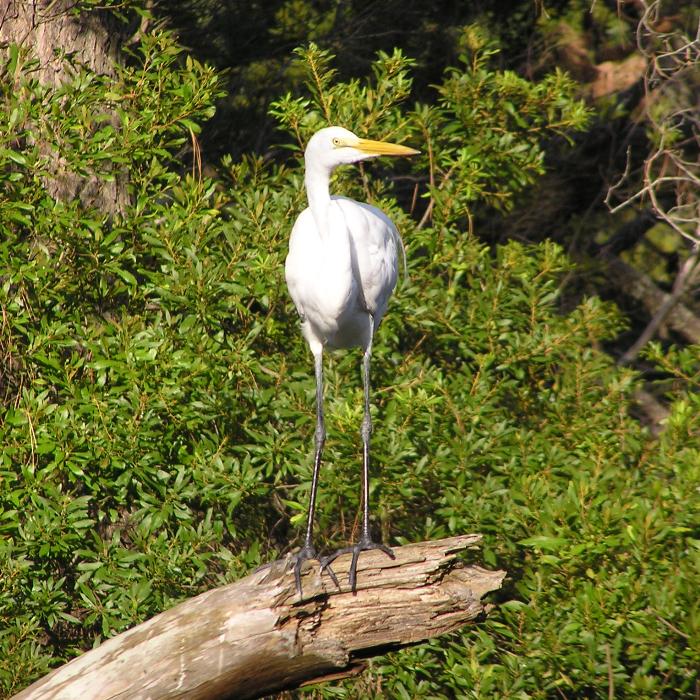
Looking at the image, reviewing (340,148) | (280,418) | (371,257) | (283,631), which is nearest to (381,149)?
(340,148)

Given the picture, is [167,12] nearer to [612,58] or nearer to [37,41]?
[37,41]

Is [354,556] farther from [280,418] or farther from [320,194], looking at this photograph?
[280,418]

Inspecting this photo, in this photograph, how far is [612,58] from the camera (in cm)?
783

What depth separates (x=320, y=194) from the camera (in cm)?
411

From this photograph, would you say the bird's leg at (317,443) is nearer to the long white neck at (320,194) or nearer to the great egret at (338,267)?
the great egret at (338,267)

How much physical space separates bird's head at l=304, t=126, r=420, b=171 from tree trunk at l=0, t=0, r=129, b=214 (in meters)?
1.22

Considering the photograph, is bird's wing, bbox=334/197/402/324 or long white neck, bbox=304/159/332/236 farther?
bird's wing, bbox=334/197/402/324

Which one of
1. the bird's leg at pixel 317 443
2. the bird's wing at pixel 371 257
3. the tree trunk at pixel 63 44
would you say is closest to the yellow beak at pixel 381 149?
the bird's wing at pixel 371 257

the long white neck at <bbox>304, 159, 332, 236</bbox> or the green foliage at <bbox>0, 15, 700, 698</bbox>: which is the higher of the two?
the long white neck at <bbox>304, 159, 332, 236</bbox>

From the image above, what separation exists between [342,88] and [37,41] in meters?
1.46

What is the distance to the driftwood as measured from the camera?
319cm

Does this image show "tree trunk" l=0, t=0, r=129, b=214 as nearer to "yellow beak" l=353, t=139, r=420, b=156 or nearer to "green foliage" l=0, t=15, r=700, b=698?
"green foliage" l=0, t=15, r=700, b=698

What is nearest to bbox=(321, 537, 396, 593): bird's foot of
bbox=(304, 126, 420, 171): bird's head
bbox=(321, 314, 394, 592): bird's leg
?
bbox=(321, 314, 394, 592): bird's leg

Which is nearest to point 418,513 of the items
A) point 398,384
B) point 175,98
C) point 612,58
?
point 398,384
